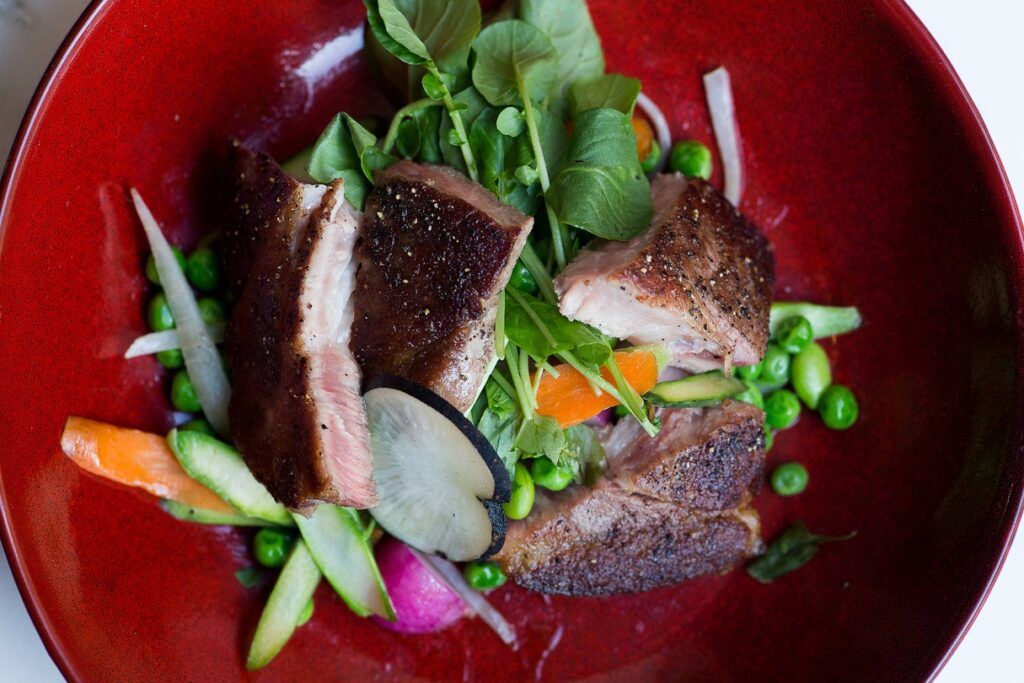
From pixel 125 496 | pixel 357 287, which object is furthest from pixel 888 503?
pixel 125 496

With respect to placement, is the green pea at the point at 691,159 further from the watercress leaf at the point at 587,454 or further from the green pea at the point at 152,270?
the green pea at the point at 152,270

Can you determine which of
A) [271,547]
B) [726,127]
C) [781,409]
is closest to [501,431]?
[271,547]

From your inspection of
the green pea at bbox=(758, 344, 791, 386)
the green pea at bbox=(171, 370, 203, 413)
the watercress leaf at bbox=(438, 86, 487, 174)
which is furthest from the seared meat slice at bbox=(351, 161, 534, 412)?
the green pea at bbox=(758, 344, 791, 386)

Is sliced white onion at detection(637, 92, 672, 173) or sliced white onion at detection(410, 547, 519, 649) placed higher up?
sliced white onion at detection(637, 92, 672, 173)

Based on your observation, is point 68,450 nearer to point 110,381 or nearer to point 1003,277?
point 110,381

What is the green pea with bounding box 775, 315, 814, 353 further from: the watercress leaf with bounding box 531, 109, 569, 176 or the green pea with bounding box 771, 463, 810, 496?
the watercress leaf with bounding box 531, 109, 569, 176

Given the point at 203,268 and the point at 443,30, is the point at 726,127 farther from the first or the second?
the point at 203,268
